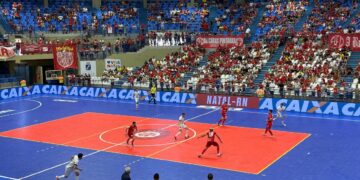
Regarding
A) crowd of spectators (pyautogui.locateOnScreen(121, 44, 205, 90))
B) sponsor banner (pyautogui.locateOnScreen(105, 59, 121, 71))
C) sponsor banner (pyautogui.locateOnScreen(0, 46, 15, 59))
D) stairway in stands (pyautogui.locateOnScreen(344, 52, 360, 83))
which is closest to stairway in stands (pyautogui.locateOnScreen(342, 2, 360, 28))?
stairway in stands (pyautogui.locateOnScreen(344, 52, 360, 83))

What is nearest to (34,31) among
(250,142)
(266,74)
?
(266,74)

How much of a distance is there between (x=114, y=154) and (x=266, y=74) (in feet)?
69.2

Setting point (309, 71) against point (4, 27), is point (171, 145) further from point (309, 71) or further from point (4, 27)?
point (4, 27)

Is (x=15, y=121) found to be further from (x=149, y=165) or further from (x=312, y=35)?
(x=312, y=35)

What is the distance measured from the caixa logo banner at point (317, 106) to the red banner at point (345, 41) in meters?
9.85

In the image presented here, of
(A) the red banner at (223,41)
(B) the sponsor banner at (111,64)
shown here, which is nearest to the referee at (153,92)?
(B) the sponsor banner at (111,64)

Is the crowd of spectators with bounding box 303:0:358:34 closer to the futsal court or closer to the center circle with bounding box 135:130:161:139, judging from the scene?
the futsal court

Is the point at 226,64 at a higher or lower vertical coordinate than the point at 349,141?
higher

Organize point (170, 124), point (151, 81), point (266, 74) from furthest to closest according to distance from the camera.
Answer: point (151, 81) < point (266, 74) < point (170, 124)

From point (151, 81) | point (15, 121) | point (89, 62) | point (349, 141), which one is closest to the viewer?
point (349, 141)

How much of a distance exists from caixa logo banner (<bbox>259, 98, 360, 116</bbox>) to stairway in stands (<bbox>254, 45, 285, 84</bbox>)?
6.10m

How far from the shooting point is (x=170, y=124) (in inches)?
1170

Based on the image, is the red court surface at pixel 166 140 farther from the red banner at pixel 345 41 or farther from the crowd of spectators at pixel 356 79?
the red banner at pixel 345 41

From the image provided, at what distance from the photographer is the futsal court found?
19.5m
